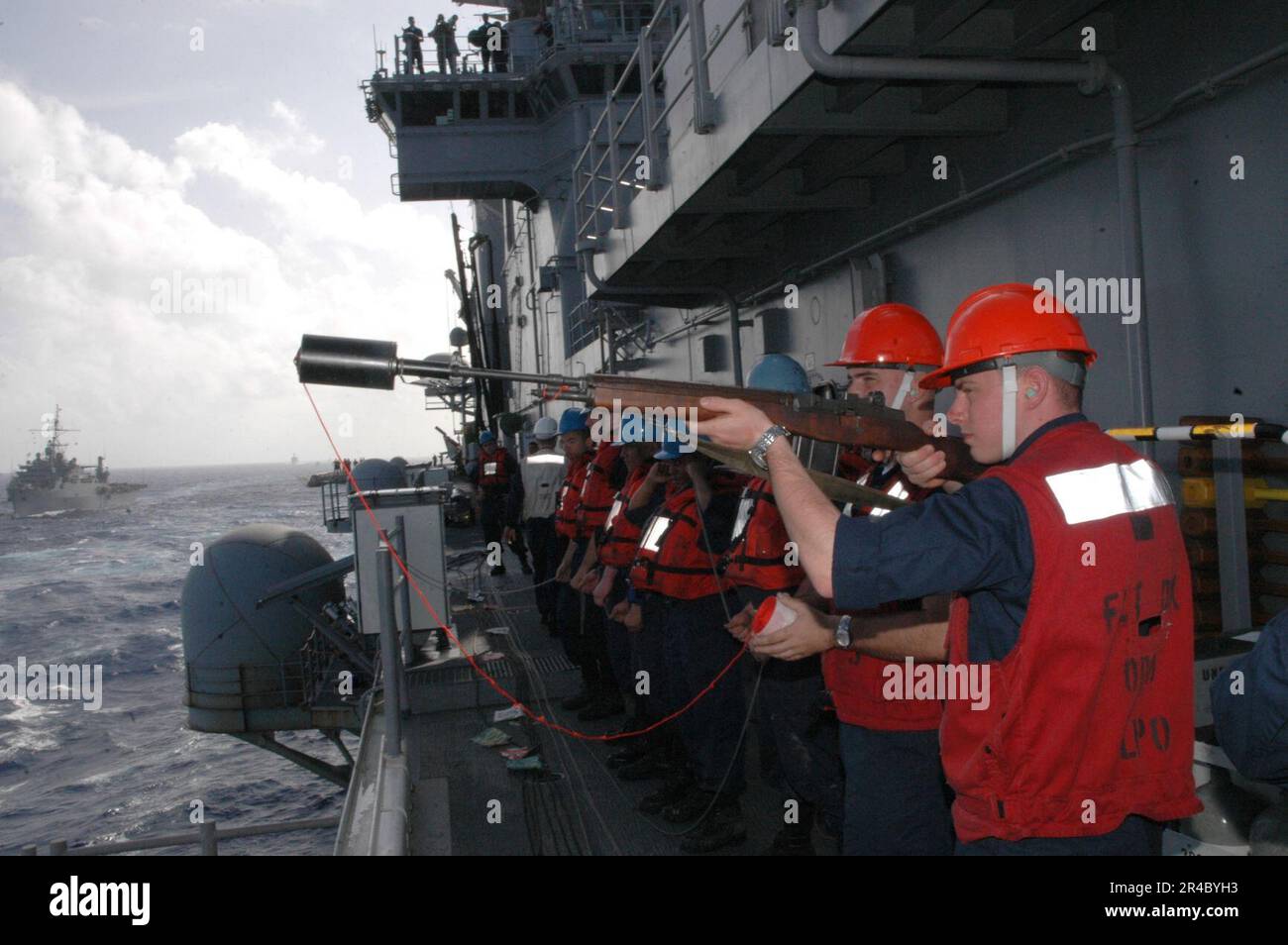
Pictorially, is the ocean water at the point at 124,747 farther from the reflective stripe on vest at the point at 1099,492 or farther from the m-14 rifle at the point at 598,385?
the reflective stripe on vest at the point at 1099,492

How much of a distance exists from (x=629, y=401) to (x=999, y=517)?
0.80 m

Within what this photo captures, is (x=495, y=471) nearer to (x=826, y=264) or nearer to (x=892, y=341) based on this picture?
(x=826, y=264)

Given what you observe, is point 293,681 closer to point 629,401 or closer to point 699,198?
point 699,198

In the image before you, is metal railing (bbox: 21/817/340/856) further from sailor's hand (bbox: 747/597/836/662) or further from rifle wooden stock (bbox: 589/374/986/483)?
rifle wooden stock (bbox: 589/374/986/483)

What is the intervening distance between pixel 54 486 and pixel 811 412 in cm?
11547

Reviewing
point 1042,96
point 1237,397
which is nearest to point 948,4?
point 1042,96

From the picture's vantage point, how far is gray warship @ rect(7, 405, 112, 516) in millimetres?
97000

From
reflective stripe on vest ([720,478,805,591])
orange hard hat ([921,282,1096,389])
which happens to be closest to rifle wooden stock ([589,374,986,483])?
orange hard hat ([921,282,1096,389])

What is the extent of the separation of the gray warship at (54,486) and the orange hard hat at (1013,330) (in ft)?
370

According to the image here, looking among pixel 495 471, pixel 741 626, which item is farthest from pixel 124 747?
pixel 741 626

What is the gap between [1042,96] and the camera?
169 inches

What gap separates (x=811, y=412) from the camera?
2082mm

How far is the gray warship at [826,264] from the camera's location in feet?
10.5

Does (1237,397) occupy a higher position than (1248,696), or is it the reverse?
(1237,397)
